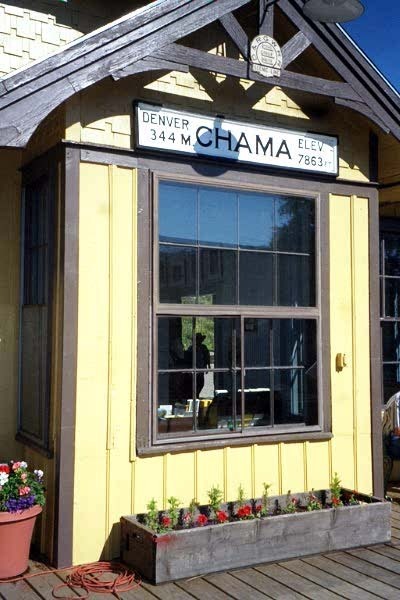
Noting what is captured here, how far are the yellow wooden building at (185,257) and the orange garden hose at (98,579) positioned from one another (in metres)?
0.14

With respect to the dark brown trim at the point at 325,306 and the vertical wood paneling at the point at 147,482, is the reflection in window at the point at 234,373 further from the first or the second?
the vertical wood paneling at the point at 147,482

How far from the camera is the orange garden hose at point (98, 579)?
16.5 ft

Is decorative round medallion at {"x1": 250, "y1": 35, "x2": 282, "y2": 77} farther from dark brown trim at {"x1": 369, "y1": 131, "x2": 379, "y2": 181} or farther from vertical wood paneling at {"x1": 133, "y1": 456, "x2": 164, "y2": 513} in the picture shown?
vertical wood paneling at {"x1": 133, "y1": 456, "x2": 164, "y2": 513}

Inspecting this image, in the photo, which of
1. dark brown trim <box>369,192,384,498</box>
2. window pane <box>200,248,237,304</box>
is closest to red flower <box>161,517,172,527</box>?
window pane <box>200,248,237,304</box>

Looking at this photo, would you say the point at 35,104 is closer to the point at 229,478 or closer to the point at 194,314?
the point at 194,314

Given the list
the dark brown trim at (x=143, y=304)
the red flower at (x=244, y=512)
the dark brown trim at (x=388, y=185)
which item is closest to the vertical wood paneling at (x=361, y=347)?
the dark brown trim at (x=388, y=185)

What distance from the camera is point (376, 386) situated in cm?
691

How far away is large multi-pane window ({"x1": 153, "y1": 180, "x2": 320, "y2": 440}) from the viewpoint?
6.04 m

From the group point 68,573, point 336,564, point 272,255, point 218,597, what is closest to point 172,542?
point 218,597

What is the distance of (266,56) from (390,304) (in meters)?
3.91

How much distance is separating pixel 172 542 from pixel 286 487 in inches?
62.6

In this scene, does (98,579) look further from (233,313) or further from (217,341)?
(233,313)

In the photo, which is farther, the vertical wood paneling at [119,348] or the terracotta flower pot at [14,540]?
the vertical wood paneling at [119,348]

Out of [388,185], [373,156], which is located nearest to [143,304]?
[373,156]
